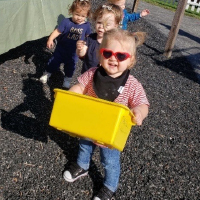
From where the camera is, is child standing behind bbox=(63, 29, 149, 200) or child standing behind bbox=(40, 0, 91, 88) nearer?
child standing behind bbox=(63, 29, 149, 200)

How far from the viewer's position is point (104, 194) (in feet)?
8.21

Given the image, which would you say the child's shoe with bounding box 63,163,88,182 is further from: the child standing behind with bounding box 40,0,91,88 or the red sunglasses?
the child standing behind with bounding box 40,0,91,88

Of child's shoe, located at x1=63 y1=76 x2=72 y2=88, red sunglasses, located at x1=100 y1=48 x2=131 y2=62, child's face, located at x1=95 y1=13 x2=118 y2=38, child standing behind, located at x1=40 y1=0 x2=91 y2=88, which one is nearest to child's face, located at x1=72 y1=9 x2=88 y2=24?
child standing behind, located at x1=40 y1=0 x2=91 y2=88

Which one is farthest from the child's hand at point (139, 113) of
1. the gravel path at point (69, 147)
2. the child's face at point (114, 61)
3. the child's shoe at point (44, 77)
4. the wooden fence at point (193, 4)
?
the wooden fence at point (193, 4)

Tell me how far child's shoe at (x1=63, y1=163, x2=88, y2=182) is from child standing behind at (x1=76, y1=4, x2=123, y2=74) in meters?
1.04

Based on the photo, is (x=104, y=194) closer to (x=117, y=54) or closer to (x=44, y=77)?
(x=117, y=54)

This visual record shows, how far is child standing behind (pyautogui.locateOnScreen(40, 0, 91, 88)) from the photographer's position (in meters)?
3.95

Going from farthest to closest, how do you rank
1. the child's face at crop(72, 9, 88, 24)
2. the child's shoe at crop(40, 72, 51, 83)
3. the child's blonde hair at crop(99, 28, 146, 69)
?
the child's shoe at crop(40, 72, 51, 83), the child's face at crop(72, 9, 88, 24), the child's blonde hair at crop(99, 28, 146, 69)

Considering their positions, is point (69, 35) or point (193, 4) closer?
point (69, 35)

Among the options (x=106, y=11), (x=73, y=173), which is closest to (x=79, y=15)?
(x=106, y=11)

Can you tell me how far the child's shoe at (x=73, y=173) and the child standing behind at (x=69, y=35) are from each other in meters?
1.74

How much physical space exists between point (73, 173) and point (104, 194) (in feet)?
1.08

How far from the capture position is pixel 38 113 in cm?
352

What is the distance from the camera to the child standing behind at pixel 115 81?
A: 2094 millimetres
